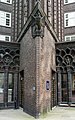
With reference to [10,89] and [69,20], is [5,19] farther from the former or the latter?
[10,89]

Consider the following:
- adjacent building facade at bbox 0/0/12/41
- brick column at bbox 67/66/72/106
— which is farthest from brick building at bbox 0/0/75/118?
adjacent building facade at bbox 0/0/12/41

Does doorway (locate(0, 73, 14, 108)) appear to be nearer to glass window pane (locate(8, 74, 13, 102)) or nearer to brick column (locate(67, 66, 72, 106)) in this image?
glass window pane (locate(8, 74, 13, 102))

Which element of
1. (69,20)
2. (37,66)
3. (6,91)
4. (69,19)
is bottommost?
(6,91)

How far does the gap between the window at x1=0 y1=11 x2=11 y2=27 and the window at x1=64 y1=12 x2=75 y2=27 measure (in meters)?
6.65

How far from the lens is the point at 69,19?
25969mm

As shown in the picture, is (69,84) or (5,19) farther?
(5,19)

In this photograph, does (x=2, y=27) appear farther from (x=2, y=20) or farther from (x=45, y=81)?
(x=45, y=81)

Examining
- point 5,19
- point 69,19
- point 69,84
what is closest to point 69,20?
point 69,19

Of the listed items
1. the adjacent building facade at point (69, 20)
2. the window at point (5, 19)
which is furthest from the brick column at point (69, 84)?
the window at point (5, 19)

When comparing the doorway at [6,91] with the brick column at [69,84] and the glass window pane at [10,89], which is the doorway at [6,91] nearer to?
the glass window pane at [10,89]

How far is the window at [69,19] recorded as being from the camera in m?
25.8

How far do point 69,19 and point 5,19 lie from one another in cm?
749

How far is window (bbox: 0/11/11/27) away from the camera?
2608cm

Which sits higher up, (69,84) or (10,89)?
(69,84)
